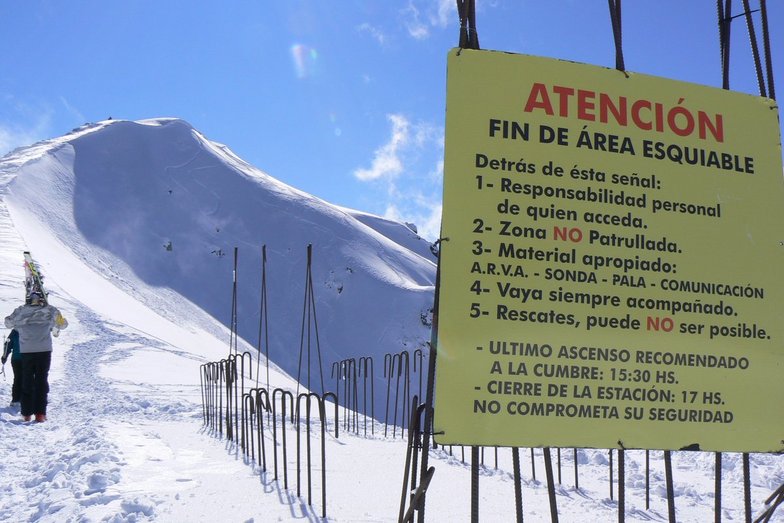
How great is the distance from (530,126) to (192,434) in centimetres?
615

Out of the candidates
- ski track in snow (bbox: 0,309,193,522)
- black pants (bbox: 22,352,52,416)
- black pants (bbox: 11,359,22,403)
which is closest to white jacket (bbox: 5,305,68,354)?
black pants (bbox: 22,352,52,416)

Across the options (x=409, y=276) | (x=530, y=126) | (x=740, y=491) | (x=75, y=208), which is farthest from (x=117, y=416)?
(x=409, y=276)

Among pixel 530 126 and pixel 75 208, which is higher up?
pixel 75 208

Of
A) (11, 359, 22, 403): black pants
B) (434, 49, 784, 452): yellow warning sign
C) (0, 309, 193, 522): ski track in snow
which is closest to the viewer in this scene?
(434, 49, 784, 452): yellow warning sign

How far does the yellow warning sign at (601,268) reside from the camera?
2.18 m

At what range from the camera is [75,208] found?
48.1 meters

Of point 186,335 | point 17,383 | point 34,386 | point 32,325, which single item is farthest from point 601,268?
point 186,335

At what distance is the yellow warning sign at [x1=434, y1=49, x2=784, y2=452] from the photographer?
2182mm

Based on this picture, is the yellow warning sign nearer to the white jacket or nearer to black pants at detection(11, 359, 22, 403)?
the white jacket

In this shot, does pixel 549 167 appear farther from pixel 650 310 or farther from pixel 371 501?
pixel 371 501

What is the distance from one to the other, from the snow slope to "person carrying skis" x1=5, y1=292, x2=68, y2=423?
33 centimetres

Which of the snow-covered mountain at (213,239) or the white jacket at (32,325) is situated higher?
the snow-covered mountain at (213,239)

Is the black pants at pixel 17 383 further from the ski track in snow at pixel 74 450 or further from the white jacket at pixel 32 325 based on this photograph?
the white jacket at pixel 32 325

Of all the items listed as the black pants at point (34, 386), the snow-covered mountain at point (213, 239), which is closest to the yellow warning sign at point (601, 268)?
the black pants at point (34, 386)
